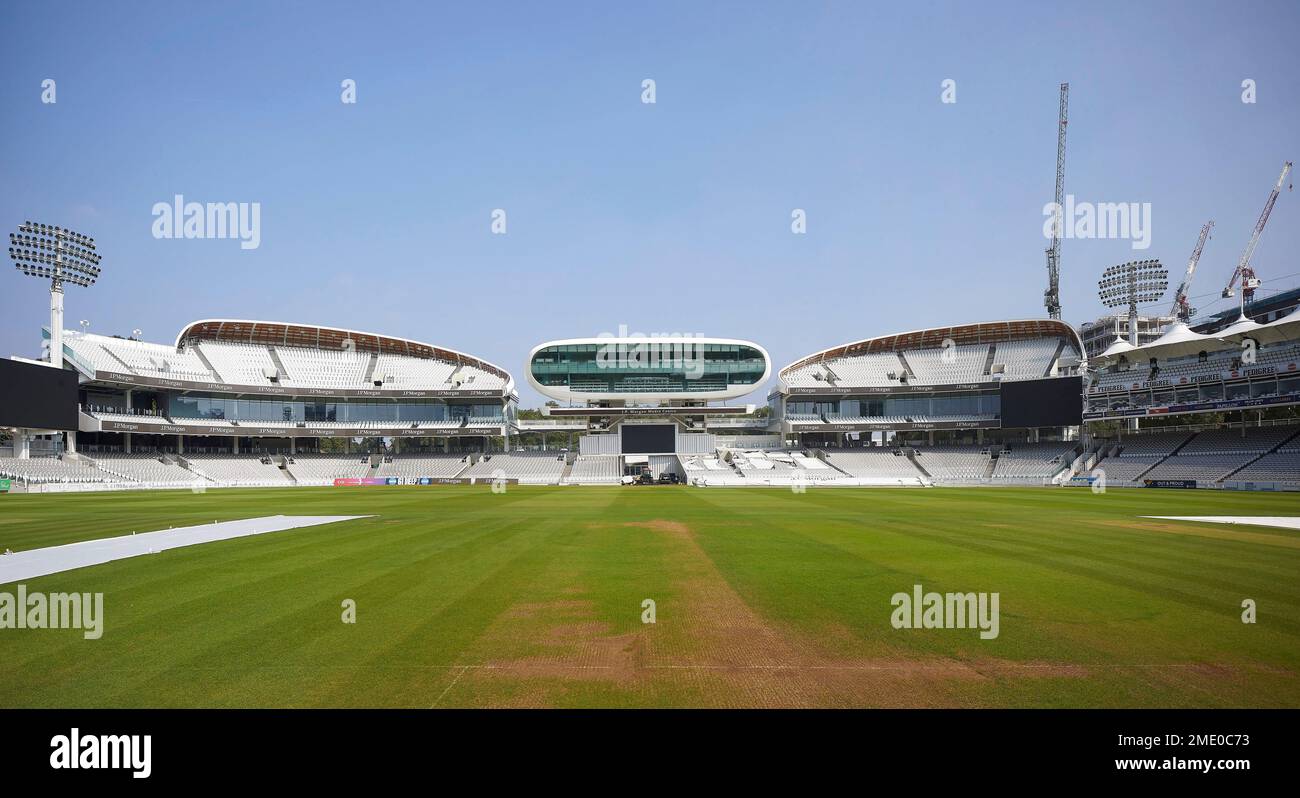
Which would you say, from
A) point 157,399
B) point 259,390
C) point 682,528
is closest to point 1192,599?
point 682,528

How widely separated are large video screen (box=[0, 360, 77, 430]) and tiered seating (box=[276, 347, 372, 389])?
77.5 ft

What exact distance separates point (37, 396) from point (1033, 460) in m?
93.3

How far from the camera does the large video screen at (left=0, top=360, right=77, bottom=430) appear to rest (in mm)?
50344

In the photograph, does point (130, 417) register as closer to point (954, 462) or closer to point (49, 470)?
point (49, 470)

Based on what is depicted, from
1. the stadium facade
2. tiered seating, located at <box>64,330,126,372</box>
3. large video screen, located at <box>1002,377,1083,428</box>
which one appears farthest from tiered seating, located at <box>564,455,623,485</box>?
tiered seating, located at <box>64,330,126,372</box>

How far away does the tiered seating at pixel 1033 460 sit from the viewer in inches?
2520

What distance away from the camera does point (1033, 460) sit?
220 feet

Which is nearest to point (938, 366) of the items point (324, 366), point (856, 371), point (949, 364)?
point (949, 364)

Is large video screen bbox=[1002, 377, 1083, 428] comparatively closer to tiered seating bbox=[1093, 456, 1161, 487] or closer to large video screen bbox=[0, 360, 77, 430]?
tiered seating bbox=[1093, 456, 1161, 487]

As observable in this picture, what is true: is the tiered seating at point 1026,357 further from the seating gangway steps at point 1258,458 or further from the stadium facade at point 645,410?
the seating gangway steps at point 1258,458

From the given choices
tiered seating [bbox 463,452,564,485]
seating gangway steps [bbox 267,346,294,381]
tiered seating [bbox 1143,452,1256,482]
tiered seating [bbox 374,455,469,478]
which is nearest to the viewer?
tiered seating [bbox 1143,452,1256,482]

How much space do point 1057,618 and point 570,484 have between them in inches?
2326
